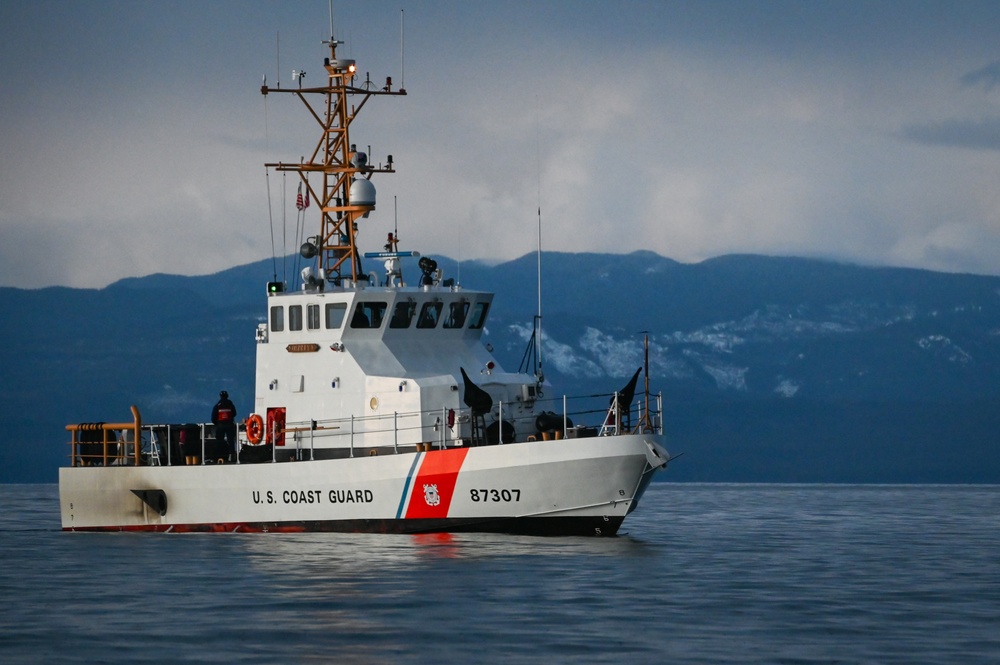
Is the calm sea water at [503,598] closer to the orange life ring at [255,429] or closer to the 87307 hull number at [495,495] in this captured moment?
the 87307 hull number at [495,495]

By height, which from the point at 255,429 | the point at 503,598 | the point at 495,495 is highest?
the point at 255,429

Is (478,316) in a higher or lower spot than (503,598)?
higher

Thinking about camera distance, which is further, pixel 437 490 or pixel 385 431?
pixel 385 431

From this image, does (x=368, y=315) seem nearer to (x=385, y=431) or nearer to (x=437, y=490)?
(x=385, y=431)

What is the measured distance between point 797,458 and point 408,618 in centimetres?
13619

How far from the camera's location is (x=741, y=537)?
111 feet

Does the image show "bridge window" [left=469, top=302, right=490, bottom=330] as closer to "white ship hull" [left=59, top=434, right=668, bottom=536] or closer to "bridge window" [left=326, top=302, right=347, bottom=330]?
"bridge window" [left=326, top=302, right=347, bottom=330]

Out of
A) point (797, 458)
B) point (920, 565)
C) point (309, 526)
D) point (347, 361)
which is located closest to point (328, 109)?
point (347, 361)

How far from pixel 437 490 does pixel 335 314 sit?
4.79 m

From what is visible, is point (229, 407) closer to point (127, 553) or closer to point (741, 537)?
point (127, 553)

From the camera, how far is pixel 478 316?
1359 inches

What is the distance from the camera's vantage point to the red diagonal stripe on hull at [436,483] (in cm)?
2997

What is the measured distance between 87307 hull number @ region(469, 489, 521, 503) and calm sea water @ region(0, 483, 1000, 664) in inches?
30.6

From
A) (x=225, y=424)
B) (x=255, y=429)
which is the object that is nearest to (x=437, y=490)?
(x=255, y=429)
